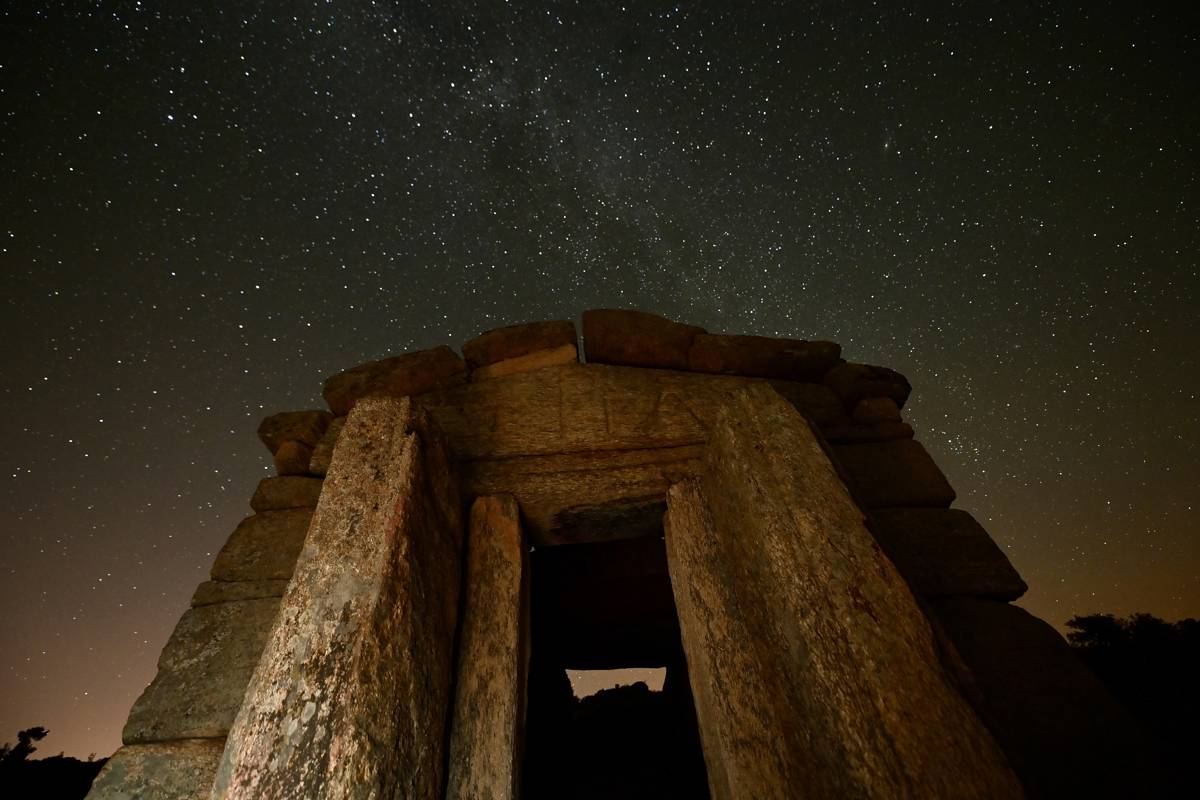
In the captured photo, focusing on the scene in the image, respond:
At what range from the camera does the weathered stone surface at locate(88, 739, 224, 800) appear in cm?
164

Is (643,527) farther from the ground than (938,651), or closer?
farther from the ground

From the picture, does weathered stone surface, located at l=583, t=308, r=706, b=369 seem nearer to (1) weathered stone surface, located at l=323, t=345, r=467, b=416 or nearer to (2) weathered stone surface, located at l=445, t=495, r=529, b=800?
(1) weathered stone surface, located at l=323, t=345, r=467, b=416

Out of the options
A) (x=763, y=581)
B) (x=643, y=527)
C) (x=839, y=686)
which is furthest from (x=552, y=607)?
(x=839, y=686)

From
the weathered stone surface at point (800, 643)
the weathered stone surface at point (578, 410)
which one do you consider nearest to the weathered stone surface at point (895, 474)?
the weathered stone surface at point (578, 410)

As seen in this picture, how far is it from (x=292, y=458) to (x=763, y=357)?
8.45 ft

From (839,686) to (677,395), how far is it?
1455 millimetres

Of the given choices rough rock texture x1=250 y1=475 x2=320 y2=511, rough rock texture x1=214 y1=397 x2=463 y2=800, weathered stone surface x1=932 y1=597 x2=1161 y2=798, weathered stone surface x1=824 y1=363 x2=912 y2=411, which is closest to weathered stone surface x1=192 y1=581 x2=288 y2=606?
rough rock texture x1=250 y1=475 x2=320 y2=511

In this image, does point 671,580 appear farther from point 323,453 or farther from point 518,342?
point 323,453

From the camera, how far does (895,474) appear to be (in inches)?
99.3

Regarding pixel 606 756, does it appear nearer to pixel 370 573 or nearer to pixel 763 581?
pixel 763 581

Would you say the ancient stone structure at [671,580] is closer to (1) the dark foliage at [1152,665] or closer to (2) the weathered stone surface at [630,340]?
(2) the weathered stone surface at [630,340]

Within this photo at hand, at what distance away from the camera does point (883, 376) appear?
289 centimetres

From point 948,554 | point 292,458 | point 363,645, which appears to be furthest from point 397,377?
point 948,554

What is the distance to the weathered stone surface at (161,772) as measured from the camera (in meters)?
1.64
